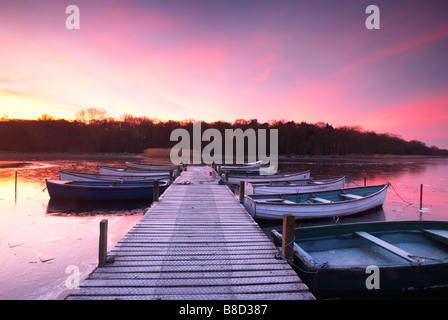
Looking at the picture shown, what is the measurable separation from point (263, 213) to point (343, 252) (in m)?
3.69

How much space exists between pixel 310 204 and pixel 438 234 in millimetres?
4016

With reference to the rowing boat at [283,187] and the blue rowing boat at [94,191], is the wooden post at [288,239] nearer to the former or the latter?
the rowing boat at [283,187]

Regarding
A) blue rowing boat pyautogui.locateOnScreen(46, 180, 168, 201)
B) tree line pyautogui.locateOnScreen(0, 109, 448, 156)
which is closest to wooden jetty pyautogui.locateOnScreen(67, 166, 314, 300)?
blue rowing boat pyautogui.locateOnScreen(46, 180, 168, 201)

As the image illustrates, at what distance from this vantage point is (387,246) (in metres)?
5.37

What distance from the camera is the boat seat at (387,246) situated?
4881 millimetres

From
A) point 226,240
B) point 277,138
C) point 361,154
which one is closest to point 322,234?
point 226,240

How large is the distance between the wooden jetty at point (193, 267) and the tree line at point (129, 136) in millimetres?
71178

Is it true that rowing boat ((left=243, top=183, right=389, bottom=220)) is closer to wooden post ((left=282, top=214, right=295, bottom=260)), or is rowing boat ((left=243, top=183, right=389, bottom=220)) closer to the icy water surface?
the icy water surface

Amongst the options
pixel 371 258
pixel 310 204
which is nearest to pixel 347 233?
pixel 371 258

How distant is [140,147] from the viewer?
2886 inches

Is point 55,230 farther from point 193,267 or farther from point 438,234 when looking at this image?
point 438,234

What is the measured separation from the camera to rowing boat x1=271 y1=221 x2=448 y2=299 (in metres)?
4.38

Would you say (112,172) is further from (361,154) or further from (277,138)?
(361,154)
